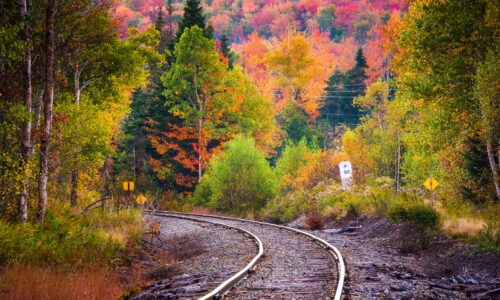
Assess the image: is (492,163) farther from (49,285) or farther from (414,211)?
(49,285)

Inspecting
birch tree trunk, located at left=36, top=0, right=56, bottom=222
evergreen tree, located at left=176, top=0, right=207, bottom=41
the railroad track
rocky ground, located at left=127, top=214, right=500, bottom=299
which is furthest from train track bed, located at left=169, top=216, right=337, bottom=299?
evergreen tree, located at left=176, top=0, right=207, bottom=41

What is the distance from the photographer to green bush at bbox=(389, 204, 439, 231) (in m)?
12.7

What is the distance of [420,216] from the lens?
1298 centimetres

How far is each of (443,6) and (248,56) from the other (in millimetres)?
55759

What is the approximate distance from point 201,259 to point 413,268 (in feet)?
19.3

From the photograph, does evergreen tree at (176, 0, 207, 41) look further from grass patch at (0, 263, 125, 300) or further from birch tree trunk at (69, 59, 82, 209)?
grass patch at (0, 263, 125, 300)

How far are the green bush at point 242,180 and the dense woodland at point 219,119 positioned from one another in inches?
3.4

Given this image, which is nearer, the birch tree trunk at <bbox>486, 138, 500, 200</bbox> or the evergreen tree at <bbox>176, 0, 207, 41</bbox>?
the birch tree trunk at <bbox>486, 138, 500, 200</bbox>

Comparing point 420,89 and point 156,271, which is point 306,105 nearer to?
point 420,89

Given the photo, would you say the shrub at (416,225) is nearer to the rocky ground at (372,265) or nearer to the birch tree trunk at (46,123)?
the rocky ground at (372,265)

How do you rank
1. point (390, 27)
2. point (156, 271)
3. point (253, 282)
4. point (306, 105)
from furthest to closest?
point (306, 105) → point (390, 27) → point (156, 271) → point (253, 282)

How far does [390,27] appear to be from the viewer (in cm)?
4250

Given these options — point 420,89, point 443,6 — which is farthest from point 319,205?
point 443,6

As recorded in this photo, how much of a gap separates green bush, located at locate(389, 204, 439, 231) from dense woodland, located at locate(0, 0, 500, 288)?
0.88m
